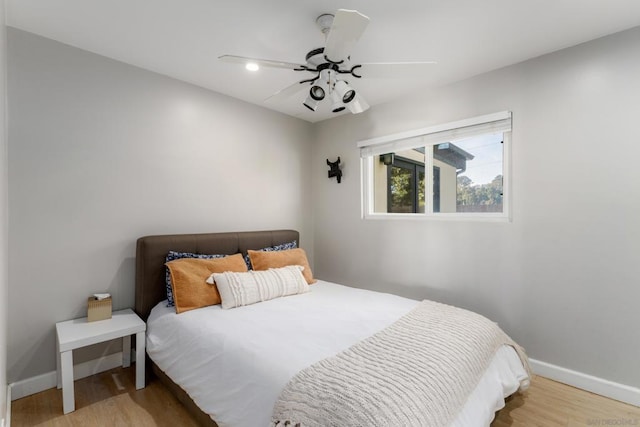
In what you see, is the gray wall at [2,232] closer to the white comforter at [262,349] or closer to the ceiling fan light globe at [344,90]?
the white comforter at [262,349]

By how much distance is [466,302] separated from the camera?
275 centimetres

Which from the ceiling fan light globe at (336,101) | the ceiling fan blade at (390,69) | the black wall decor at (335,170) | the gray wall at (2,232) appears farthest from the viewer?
the black wall decor at (335,170)

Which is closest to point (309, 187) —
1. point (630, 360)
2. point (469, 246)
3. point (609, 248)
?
point (469, 246)

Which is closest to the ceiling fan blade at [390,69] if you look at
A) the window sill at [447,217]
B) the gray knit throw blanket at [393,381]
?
the window sill at [447,217]

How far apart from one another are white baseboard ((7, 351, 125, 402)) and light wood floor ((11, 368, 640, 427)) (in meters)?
0.05

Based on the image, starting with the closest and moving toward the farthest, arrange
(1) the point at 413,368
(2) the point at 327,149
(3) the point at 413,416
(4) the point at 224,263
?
1. (3) the point at 413,416
2. (1) the point at 413,368
3. (4) the point at 224,263
4. (2) the point at 327,149

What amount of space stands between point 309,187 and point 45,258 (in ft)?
8.87

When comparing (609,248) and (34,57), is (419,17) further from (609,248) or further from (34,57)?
(34,57)

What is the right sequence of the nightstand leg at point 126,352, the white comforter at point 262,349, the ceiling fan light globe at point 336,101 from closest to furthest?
the white comforter at point 262,349 → the ceiling fan light globe at point 336,101 → the nightstand leg at point 126,352

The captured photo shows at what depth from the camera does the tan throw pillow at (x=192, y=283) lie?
2270mm

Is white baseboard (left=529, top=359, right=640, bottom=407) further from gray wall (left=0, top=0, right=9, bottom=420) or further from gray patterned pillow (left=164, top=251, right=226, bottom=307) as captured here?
gray wall (left=0, top=0, right=9, bottom=420)

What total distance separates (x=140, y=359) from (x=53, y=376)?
0.65 m

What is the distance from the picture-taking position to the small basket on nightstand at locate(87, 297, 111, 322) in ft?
7.23

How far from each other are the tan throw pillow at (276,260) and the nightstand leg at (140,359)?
103 centimetres
